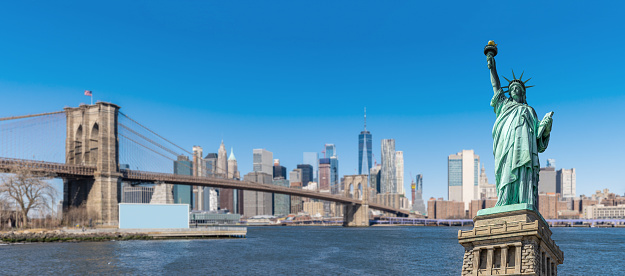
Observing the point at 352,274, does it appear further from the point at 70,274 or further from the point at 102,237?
the point at 102,237

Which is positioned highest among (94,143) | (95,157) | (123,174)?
(94,143)

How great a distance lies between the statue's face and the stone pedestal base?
452 feet

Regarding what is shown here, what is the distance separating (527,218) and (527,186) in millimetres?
1264

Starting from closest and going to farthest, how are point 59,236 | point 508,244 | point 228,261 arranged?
point 508,244
point 228,261
point 59,236

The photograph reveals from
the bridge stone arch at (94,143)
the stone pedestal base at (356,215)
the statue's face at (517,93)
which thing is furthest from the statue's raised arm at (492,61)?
the stone pedestal base at (356,215)

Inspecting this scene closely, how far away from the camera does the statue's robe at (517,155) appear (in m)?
18.1

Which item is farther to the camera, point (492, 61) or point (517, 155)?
point (492, 61)

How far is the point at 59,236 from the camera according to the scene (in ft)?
204

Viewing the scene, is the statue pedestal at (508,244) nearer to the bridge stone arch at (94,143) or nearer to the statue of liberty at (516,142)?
the statue of liberty at (516,142)

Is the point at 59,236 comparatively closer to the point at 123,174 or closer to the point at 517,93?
the point at 123,174

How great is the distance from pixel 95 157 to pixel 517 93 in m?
71.0

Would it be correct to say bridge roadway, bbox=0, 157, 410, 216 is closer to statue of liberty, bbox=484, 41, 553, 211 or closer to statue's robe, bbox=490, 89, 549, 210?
statue of liberty, bbox=484, 41, 553, 211

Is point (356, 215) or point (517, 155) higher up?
point (517, 155)

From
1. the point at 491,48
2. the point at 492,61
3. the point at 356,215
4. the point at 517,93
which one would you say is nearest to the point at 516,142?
the point at 517,93
